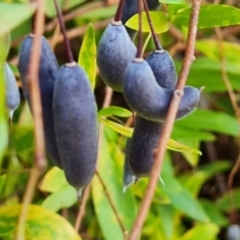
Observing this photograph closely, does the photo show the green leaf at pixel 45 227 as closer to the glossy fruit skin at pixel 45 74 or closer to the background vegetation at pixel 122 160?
the background vegetation at pixel 122 160

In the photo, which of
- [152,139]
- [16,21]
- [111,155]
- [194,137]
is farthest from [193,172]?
[16,21]

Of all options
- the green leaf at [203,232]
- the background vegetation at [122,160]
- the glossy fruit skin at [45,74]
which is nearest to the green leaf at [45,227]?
the background vegetation at [122,160]

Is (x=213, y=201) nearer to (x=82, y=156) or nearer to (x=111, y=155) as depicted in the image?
(x=111, y=155)

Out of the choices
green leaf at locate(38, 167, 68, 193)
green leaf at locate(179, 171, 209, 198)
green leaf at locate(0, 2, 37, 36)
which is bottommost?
green leaf at locate(179, 171, 209, 198)

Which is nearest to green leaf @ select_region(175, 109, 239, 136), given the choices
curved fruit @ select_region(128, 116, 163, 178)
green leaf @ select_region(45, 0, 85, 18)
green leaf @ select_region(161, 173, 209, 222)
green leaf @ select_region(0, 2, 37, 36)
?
green leaf @ select_region(161, 173, 209, 222)

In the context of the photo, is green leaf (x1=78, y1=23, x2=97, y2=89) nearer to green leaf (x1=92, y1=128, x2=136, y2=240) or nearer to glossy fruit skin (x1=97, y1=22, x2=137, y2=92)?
glossy fruit skin (x1=97, y1=22, x2=137, y2=92)
